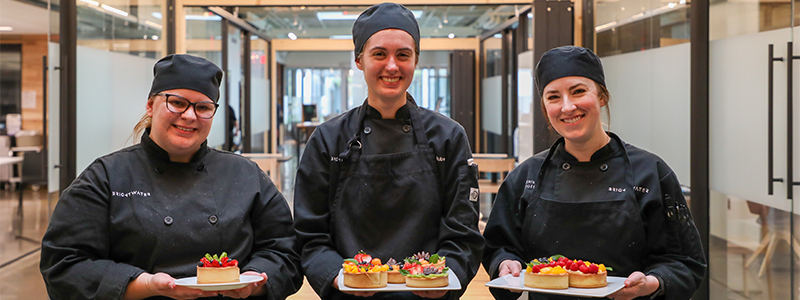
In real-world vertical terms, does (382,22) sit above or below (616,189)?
above

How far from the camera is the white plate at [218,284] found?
4.72 ft

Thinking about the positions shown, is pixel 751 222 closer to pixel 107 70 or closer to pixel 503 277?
pixel 503 277

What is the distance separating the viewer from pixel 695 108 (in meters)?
3.47

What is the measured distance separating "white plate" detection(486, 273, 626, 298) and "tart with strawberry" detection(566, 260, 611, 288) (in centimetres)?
2

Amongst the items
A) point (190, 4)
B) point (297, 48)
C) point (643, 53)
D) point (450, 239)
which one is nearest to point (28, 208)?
point (297, 48)

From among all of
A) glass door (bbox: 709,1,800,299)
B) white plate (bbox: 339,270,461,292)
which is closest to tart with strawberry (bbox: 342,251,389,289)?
white plate (bbox: 339,270,461,292)

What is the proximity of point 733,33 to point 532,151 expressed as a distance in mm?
2017

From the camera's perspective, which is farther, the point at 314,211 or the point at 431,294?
the point at 314,211

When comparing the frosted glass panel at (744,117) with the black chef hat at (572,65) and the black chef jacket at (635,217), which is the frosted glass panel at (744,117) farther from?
the black chef hat at (572,65)

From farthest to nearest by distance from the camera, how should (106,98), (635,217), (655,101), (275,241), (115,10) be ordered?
(115,10) → (106,98) → (655,101) → (275,241) → (635,217)

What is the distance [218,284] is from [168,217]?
322 mm

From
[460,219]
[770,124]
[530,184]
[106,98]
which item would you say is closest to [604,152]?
[530,184]

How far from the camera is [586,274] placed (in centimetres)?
157

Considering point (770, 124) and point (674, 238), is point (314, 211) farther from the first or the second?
point (770, 124)
